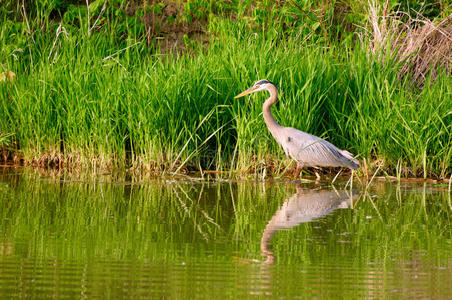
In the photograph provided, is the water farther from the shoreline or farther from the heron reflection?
the shoreline

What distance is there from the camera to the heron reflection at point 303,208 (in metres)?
5.50

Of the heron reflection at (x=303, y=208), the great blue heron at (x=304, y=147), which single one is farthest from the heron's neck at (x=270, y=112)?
the heron reflection at (x=303, y=208)

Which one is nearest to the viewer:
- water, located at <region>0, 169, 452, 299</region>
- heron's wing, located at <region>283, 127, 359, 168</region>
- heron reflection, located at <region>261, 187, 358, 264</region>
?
water, located at <region>0, 169, 452, 299</region>

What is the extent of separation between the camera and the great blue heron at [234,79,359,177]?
827cm

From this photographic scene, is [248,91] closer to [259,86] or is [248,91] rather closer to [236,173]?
[259,86]

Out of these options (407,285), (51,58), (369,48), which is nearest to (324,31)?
(369,48)

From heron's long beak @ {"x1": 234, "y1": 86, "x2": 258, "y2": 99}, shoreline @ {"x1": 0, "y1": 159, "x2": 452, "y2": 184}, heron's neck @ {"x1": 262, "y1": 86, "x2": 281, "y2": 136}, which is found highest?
heron's long beak @ {"x1": 234, "y1": 86, "x2": 258, "y2": 99}

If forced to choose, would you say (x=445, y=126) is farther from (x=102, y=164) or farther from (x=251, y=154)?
(x=102, y=164)

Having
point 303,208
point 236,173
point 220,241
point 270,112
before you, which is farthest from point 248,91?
point 220,241

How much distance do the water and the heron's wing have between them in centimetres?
56

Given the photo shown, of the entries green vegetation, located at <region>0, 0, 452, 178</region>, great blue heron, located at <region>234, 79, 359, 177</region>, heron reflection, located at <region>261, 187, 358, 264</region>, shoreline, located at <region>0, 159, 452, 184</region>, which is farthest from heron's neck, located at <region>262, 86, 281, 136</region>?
heron reflection, located at <region>261, 187, 358, 264</region>

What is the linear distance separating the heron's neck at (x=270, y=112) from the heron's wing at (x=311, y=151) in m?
0.13

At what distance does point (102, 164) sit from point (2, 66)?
1.84 m

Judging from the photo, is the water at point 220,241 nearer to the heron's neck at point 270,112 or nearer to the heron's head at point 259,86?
the heron's neck at point 270,112
